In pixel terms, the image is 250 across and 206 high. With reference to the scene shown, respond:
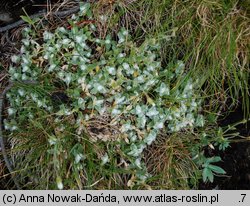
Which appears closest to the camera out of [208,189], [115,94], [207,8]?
[115,94]

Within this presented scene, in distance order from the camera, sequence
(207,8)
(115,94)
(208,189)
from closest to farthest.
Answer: (115,94) → (207,8) → (208,189)

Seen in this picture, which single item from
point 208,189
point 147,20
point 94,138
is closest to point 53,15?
point 147,20

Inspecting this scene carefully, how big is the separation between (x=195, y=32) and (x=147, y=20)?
23 cm

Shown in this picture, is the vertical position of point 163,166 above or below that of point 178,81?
below

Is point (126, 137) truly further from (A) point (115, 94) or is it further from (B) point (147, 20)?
(B) point (147, 20)

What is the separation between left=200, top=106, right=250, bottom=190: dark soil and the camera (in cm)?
204

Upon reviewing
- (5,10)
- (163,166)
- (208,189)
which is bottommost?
(208,189)

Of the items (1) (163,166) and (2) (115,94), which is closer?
(2) (115,94)

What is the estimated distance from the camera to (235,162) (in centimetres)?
205

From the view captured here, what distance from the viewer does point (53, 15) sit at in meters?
1.90

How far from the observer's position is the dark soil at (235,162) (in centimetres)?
204

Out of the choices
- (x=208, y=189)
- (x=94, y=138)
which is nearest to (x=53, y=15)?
(x=94, y=138)

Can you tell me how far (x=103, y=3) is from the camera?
1857mm

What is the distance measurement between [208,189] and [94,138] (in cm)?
64
